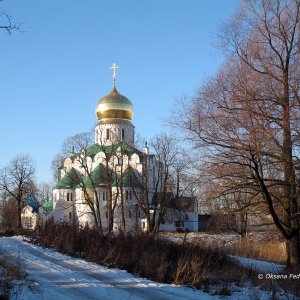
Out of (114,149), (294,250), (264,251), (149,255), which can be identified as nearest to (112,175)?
(114,149)

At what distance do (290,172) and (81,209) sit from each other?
40167 millimetres

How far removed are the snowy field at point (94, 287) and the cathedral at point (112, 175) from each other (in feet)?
112

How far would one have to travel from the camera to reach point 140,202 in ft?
143

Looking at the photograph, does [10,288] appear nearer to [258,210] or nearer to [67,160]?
[258,210]

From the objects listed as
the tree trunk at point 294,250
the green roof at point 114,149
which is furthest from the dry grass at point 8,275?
the green roof at point 114,149

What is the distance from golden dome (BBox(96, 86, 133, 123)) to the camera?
5472cm

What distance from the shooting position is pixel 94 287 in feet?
30.6

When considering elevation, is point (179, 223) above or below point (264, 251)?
above

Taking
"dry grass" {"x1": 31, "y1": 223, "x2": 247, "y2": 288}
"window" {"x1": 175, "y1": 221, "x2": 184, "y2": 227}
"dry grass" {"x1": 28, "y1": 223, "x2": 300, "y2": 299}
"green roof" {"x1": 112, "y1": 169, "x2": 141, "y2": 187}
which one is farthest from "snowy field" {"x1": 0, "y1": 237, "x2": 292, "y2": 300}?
"window" {"x1": 175, "y1": 221, "x2": 184, "y2": 227}

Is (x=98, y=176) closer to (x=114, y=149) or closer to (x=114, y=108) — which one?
(x=114, y=149)

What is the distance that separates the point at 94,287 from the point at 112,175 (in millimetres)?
41565

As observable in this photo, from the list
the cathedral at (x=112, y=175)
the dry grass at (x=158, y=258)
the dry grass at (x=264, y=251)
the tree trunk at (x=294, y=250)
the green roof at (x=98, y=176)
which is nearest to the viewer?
the dry grass at (x=158, y=258)

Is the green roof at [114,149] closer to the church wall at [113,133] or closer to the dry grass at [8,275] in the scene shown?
the church wall at [113,133]

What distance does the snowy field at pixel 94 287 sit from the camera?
28.0ft
